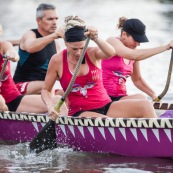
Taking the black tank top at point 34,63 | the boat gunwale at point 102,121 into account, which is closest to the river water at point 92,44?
the boat gunwale at point 102,121

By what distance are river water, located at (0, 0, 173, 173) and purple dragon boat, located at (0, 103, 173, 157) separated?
11 centimetres

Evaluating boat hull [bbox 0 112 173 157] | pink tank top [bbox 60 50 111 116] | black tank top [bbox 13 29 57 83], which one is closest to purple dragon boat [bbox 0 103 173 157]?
boat hull [bbox 0 112 173 157]

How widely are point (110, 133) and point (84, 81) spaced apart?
2.24 feet

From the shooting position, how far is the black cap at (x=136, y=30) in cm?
1067

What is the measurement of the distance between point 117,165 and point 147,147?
0.40 metres

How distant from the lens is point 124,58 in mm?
10836

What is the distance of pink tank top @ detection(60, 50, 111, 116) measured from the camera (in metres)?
10.3

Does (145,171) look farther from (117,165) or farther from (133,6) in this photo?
(133,6)

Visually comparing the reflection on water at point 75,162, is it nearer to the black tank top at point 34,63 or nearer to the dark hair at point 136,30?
the dark hair at point 136,30

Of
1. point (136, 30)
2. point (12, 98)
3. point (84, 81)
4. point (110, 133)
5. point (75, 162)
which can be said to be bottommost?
point (75, 162)

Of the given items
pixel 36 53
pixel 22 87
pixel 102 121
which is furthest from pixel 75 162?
pixel 36 53

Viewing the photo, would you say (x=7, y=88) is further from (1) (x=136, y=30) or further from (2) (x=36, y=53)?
(1) (x=136, y=30)

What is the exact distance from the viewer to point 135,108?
10.2m

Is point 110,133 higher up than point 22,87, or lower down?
lower down
